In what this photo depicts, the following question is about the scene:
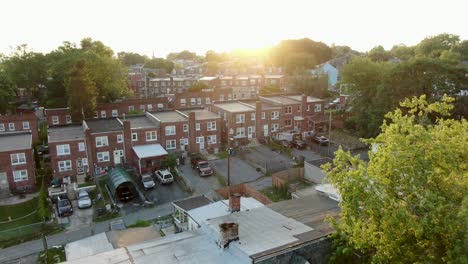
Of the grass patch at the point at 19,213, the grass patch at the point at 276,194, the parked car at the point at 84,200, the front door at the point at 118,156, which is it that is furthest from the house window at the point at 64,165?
the grass patch at the point at 276,194

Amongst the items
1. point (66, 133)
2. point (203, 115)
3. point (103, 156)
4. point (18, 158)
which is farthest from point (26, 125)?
point (203, 115)

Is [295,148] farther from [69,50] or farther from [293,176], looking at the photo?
[69,50]

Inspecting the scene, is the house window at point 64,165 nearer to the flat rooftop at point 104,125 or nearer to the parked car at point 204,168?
the flat rooftop at point 104,125

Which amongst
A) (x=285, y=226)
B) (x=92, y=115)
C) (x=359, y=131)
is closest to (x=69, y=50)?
(x=92, y=115)

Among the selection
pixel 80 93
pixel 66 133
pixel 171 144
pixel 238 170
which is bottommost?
pixel 238 170

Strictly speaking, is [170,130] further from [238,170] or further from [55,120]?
[55,120]
